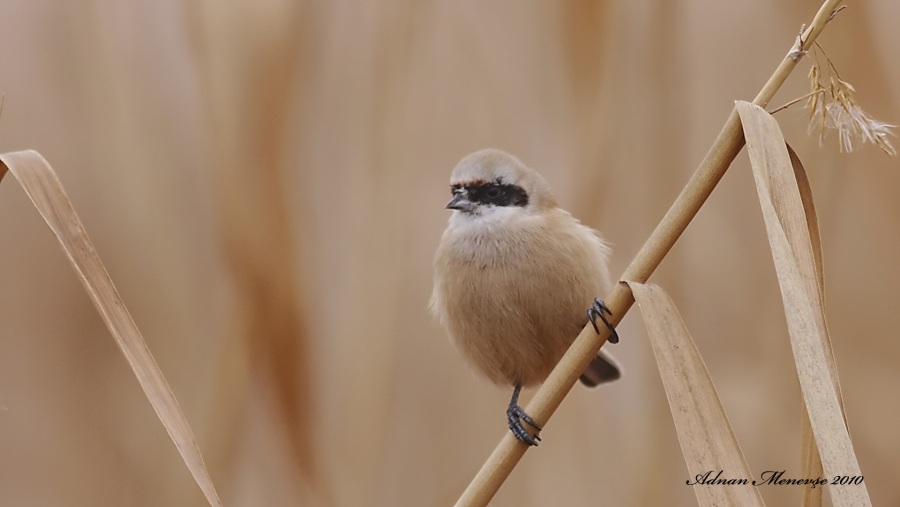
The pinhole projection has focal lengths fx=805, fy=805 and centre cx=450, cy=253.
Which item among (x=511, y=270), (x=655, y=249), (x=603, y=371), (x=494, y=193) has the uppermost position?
(x=655, y=249)

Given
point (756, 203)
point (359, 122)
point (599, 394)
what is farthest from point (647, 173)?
point (359, 122)

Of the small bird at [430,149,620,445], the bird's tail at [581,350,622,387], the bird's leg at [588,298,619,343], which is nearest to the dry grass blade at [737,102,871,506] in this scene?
the bird's leg at [588,298,619,343]

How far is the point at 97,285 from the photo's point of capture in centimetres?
110

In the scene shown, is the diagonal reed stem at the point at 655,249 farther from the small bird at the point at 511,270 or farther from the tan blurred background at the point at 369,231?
the tan blurred background at the point at 369,231

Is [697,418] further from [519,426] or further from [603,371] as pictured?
[603,371]

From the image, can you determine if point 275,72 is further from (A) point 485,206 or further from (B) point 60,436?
(B) point 60,436

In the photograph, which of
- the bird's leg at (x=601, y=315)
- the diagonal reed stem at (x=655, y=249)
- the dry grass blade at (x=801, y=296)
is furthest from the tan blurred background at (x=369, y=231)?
the dry grass blade at (x=801, y=296)

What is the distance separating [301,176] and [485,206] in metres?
1.06

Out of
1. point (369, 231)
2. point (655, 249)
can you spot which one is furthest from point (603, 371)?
point (655, 249)

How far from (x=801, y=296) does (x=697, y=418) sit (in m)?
0.21

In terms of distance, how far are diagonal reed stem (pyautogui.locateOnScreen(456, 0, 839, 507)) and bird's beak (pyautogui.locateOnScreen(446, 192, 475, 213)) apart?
67 centimetres

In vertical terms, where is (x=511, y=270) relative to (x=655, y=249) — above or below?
below

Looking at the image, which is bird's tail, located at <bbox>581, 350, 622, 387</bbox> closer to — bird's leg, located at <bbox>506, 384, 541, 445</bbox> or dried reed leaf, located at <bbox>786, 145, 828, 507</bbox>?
bird's leg, located at <bbox>506, 384, 541, 445</bbox>

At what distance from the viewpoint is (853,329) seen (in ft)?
9.07
